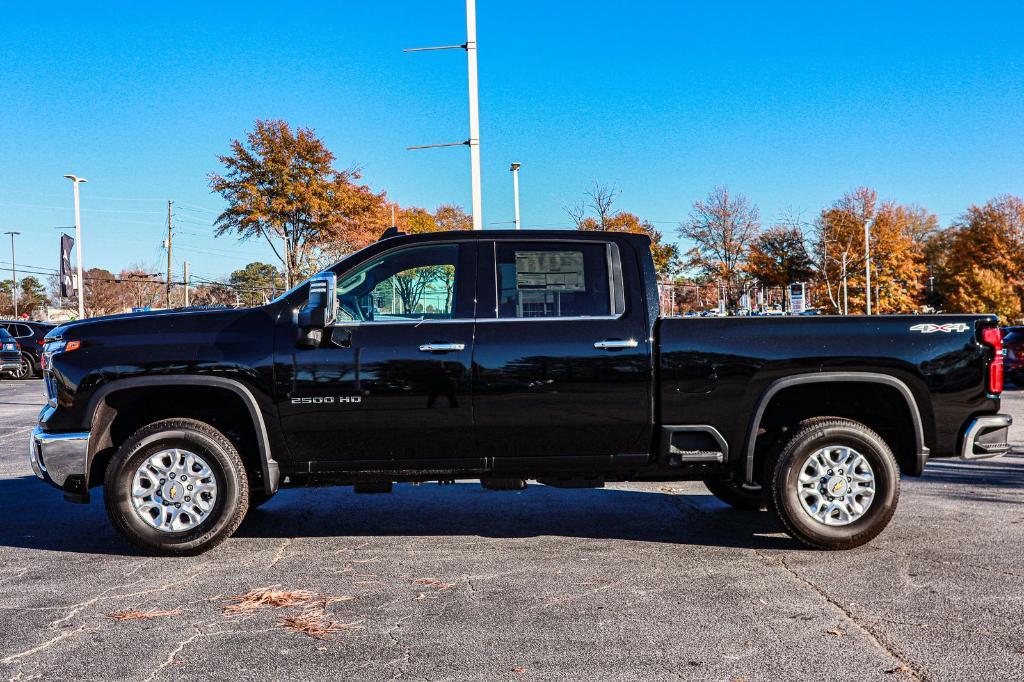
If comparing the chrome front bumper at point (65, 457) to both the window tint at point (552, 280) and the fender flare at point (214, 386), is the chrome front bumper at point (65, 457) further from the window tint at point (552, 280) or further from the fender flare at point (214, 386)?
the window tint at point (552, 280)

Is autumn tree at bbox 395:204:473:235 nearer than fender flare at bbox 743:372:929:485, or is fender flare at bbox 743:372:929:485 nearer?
A: fender flare at bbox 743:372:929:485

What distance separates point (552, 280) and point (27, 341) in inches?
988

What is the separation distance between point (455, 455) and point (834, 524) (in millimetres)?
2405

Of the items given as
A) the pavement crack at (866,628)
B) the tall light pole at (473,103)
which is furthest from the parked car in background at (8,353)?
the pavement crack at (866,628)

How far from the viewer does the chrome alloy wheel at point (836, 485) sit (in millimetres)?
5719

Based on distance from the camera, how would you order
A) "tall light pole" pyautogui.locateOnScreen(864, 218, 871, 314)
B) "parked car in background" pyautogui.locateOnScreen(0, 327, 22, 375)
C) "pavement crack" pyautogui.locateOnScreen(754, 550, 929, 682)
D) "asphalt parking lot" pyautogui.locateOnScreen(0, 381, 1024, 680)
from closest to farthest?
"pavement crack" pyautogui.locateOnScreen(754, 550, 929, 682), "asphalt parking lot" pyautogui.locateOnScreen(0, 381, 1024, 680), "parked car in background" pyautogui.locateOnScreen(0, 327, 22, 375), "tall light pole" pyautogui.locateOnScreen(864, 218, 871, 314)

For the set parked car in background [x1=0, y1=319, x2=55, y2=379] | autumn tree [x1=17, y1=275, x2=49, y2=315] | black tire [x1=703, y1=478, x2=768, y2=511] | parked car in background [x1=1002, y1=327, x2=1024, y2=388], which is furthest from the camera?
autumn tree [x1=17, y1=275, x2=49, y2=315]

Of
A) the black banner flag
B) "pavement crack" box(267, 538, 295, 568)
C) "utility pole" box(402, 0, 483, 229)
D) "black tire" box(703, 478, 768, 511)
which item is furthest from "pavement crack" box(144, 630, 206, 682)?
the black banner flag

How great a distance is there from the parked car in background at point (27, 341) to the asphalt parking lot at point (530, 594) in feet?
69.7

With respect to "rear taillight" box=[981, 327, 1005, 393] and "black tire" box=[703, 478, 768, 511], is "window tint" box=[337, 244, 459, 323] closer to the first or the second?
"black tire" box=[703, 478, 768, 511]

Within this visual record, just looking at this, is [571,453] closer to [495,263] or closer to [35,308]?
[495,263]

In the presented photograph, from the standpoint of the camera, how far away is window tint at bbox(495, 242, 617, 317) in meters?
5.82

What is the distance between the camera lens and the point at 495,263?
19.4 feet

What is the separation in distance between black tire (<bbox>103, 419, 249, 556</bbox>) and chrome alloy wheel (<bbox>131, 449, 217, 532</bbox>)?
0.11 ft
